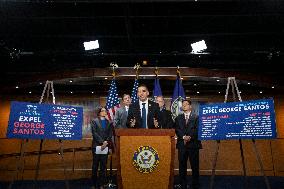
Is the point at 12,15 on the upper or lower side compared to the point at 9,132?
upper

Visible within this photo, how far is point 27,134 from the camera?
4.37 meters

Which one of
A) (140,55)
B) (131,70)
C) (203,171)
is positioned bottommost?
(203,171)

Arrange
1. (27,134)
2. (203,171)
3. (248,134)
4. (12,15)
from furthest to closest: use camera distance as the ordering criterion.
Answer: (203,171) → (12,15) → (27,134) → (248,134)

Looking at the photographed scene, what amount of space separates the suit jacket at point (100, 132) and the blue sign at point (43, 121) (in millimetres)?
464

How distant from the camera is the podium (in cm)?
292

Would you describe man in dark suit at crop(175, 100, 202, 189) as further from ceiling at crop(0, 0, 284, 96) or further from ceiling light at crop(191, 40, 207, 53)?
ceiling light at crop(191, 40, 207, 53)

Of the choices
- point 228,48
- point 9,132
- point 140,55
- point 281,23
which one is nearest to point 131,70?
point 140,55

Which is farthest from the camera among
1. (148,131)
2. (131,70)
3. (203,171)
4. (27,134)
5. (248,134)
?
(203,171)

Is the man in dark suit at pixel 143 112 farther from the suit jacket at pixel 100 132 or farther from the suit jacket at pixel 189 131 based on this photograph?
the suit jacket at pixel 100 132

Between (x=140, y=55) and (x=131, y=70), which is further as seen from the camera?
(x=140, y=55)

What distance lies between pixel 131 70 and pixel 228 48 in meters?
2.83

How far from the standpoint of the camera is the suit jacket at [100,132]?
523cm

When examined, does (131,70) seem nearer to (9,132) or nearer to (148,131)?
(9,132)

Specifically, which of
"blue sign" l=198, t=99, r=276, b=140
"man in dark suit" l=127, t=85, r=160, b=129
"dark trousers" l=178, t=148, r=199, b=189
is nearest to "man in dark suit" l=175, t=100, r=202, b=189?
"dark trousers" l=178, t=148, r=199, b=189
